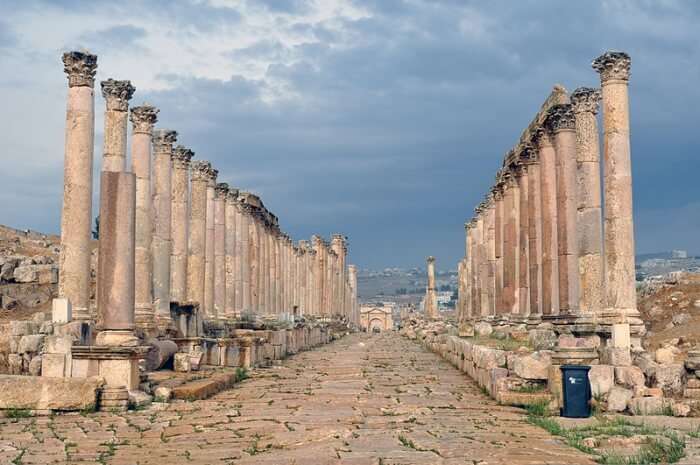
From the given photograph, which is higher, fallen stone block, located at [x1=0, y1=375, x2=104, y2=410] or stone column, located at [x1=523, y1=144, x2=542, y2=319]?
stone column, located at [x1=523, y1=144, x2=542, y2=319]

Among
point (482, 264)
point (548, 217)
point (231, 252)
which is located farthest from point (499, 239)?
point (231, 252)

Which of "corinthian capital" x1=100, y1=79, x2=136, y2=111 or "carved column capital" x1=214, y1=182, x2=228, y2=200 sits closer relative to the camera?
"corinthian capital" x1=100, y1=79, x2=136, y2=111

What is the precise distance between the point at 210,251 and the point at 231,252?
2.61 metres

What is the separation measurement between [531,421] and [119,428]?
5.75m

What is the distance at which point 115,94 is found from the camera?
19.3 meters

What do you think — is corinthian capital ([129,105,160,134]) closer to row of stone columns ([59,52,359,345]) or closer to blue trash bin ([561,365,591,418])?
row of stone columns ([59,52,359,345])

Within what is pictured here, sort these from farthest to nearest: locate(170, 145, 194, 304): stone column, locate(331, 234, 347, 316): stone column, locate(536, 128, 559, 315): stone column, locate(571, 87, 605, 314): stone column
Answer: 1. locate(331, 234, 347, 316): stone column
2. locate(170, 145, 194, 304): stone column
3. locate(536, 128, 559, 315): stone column
4. locate(571, 87, 605, 314): stone column

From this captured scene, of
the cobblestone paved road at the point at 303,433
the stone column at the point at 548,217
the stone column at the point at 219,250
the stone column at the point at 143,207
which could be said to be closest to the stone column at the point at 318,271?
the stone column at the point at 219,250

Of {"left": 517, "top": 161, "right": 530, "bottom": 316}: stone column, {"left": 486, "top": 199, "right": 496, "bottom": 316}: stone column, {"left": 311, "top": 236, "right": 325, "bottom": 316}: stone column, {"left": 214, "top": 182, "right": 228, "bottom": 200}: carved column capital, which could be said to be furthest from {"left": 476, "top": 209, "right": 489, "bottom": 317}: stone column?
{"left": 311, "top": 236, "right": 325, "bottom": 316}: stone column

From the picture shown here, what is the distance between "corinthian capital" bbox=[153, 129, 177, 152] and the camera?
79.0 feet

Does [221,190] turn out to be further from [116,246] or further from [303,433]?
[303,433]

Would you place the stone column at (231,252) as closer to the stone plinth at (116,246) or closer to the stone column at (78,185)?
the stone column at (78,185)

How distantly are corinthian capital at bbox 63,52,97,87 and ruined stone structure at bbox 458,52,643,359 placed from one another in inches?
432

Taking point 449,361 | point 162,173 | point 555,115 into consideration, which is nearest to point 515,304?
point 449,361
